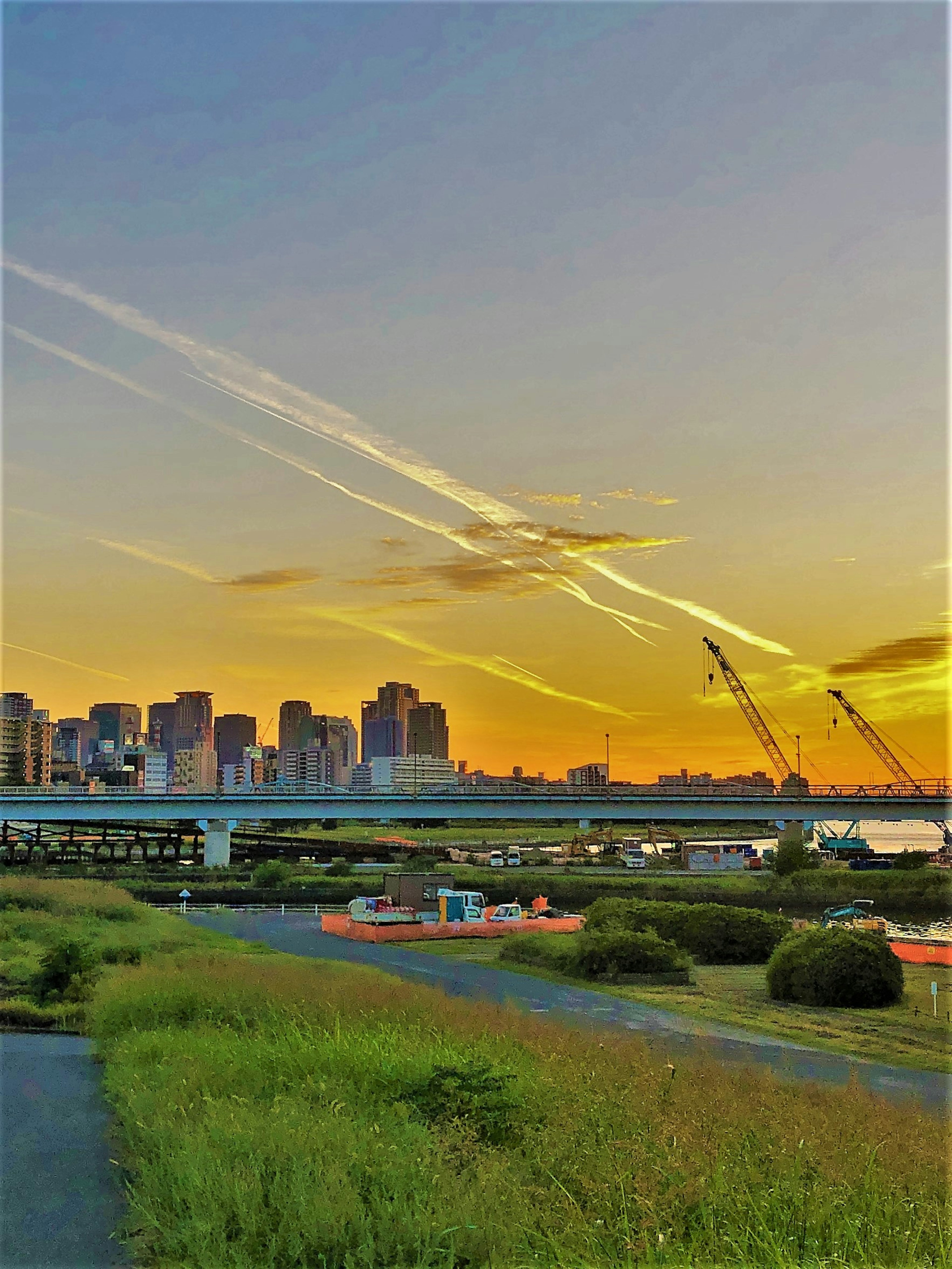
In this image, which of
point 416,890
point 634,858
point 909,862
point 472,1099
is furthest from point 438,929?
point 634,858

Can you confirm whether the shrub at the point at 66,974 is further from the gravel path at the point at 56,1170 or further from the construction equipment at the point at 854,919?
the construction equipment at the point at 854,919

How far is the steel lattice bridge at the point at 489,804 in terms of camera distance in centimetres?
9212

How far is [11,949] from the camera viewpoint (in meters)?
40.3

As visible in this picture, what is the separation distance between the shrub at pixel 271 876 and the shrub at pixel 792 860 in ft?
139

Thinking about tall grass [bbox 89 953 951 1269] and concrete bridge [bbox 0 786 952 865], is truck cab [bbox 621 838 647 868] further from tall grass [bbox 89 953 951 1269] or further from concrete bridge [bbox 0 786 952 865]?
tall grass [bbox 89 953 951 1269]

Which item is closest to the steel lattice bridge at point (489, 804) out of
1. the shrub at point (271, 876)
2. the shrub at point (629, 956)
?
the shrub at point (271, 876)

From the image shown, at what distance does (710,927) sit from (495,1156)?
37248 mm

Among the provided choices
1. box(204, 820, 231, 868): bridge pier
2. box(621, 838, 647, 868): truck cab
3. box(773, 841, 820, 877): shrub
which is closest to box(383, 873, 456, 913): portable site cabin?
box(204, 820, 231, 868): bridge pier

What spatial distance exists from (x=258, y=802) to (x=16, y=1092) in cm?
7630

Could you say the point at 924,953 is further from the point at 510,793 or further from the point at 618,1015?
the point at 510,793

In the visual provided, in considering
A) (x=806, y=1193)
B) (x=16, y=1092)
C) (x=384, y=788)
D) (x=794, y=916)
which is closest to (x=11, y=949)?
(x=16, y=1092)

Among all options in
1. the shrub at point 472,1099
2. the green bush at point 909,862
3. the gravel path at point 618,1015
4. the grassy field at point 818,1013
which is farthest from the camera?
the green bush at point 909,862

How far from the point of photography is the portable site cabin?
62719 millimetres

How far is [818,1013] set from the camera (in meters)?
33.1
